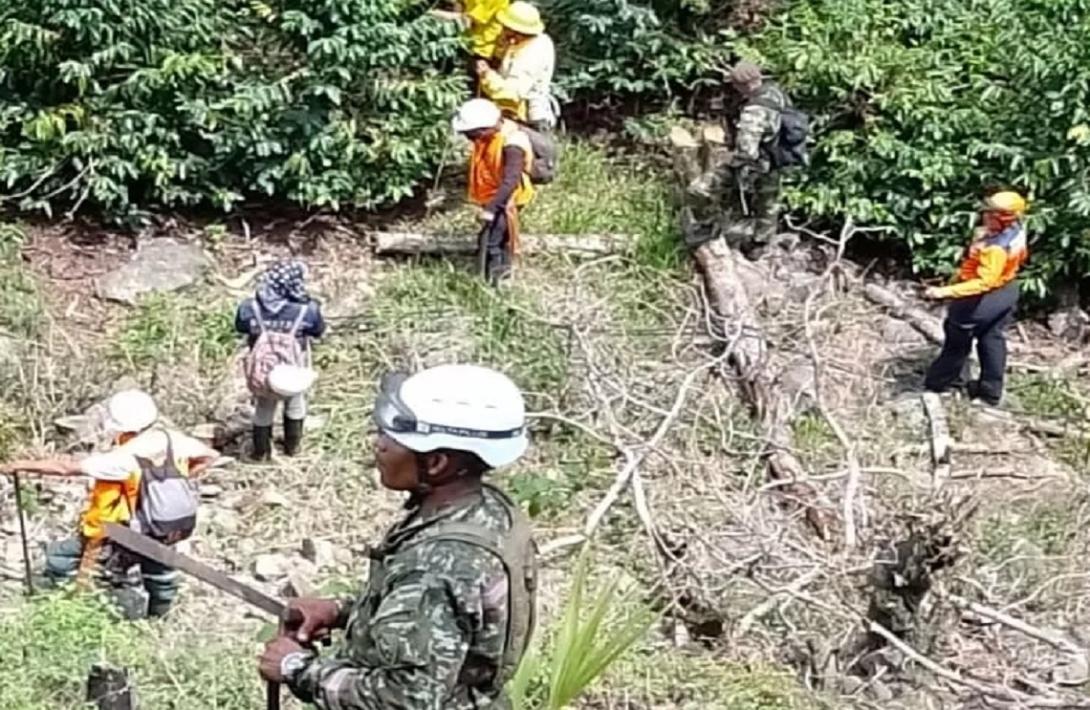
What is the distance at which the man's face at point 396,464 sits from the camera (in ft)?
14.3

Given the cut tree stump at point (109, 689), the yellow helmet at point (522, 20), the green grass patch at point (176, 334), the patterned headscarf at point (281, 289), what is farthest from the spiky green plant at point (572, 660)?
the yellow helmet at point (522, 20)

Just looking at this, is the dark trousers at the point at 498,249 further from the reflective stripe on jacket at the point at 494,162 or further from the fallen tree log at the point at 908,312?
the fallen tree log at the point at 908,312

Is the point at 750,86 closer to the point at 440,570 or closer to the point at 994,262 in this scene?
the point at 994,262

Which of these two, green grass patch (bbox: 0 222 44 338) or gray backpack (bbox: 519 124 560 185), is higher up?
gray backpack (bbox: 519 124 560 185)

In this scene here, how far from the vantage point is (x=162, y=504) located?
695 centimetres

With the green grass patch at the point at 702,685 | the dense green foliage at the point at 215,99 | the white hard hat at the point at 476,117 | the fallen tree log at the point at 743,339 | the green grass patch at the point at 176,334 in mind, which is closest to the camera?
the green grass patch at the point at 702,685

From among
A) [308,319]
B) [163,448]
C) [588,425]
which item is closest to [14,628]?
[163,448]

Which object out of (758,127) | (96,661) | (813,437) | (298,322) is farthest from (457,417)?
(758,127)

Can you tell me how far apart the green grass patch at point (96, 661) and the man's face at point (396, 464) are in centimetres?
225

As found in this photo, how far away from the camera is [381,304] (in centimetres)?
1012

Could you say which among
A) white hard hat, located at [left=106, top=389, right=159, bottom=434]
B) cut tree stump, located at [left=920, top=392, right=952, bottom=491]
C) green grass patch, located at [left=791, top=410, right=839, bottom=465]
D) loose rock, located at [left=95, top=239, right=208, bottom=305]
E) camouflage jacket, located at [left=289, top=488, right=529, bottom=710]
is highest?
camouflage jacket, located at [left=289, top=488, right=529, bottom=710]

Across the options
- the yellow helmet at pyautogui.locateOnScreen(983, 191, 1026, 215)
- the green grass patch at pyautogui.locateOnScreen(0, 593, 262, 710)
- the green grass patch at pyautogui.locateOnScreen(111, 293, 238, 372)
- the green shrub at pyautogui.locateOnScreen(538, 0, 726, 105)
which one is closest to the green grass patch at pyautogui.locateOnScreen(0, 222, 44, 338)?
the green grass patch at pyautogui.locateOnScreen(111, 293, 238, 372)

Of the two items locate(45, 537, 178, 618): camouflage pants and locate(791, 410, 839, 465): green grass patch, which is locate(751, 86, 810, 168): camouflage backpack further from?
locate(45, 537, 178, 618): camouflage pants

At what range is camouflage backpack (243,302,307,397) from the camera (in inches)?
336
